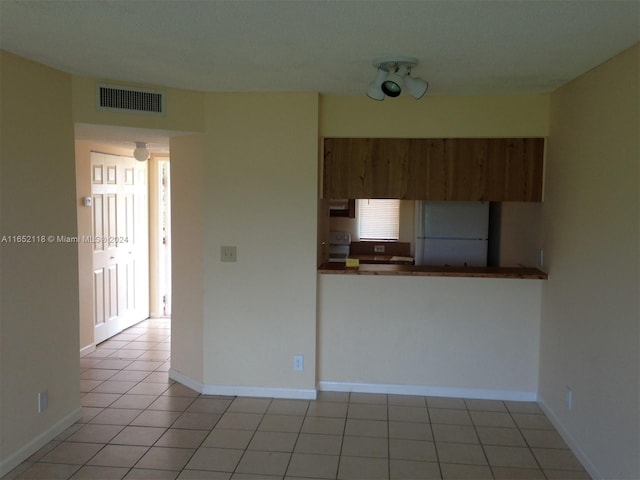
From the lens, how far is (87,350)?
5.02 metres

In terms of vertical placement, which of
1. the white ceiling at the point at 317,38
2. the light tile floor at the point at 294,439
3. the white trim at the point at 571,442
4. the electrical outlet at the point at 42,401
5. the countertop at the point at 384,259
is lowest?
the light tile floor at the point at 294,439

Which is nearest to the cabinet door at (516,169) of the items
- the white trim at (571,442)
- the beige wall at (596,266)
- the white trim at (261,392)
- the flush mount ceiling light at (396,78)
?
the beige wall at (596,266)

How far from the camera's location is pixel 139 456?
3.14 m

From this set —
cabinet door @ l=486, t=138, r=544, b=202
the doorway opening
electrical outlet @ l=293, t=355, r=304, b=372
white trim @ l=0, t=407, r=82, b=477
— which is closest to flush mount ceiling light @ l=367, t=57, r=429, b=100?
cabinet door @ l=486, t=138, r=544, b=202

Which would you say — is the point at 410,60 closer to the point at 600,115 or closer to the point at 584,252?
the point at 600,115

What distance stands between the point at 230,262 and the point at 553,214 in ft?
7.71

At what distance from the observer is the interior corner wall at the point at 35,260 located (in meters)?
2.88

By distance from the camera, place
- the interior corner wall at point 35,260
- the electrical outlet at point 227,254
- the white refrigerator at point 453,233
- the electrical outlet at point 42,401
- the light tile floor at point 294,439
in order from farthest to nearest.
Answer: the white refrigerator at point 453,233, the electrical outlet at point 227,254, the electrical outlet at point 42,401, the light tile floor at point 294,439, the interior corner wall at point 35,260

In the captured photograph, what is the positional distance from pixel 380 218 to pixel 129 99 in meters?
Answer: 3.56

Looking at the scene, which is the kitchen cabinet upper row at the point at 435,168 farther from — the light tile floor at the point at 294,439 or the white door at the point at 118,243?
the white door at the point at 118,243

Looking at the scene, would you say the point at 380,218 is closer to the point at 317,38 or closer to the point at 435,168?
the point at 435,168

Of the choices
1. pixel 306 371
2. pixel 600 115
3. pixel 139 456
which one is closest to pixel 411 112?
pixel 600 115

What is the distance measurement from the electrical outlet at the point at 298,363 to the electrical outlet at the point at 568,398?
1822 millimetres

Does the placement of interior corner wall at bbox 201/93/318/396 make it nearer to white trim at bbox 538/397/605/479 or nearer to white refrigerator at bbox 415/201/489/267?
white refrigerator at bbox 415/201/489/267
